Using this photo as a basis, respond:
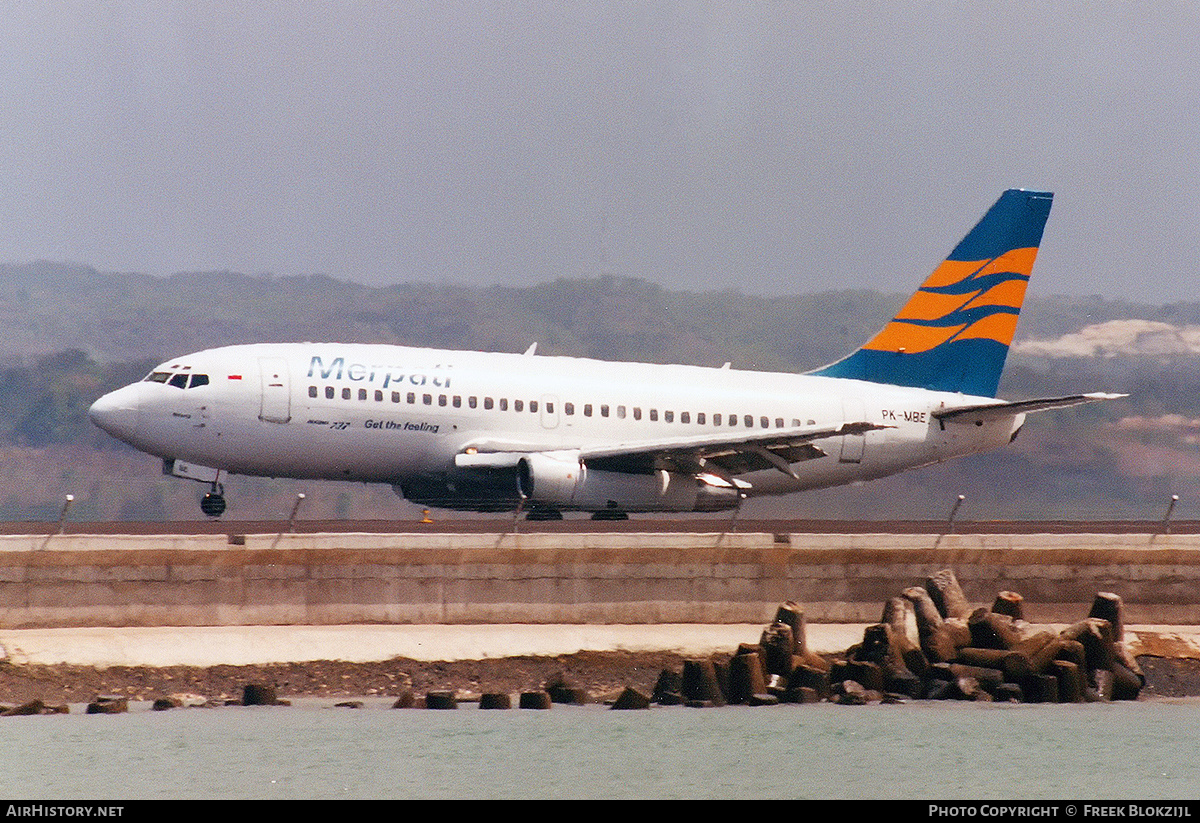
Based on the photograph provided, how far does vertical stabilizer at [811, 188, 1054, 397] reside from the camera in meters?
55.7

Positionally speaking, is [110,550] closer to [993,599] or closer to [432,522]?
[432,522]

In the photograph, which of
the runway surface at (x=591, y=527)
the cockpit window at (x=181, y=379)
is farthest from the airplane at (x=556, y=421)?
the runway surface at (x=591, y=527)

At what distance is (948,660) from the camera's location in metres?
40.1

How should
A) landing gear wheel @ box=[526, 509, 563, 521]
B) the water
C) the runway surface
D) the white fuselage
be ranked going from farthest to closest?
landing gear wheel @ box=[526, 509, 563, 521] → the white fuselage → the runway surface → the water

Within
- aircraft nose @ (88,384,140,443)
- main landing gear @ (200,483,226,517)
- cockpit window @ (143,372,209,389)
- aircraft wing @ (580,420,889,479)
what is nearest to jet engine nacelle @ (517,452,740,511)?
aircraft wing @ (580,420,889,479)

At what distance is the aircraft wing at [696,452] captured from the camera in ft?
156

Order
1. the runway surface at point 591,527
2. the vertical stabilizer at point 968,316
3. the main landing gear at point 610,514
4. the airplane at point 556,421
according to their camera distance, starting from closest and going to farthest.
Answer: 1. the runway surface at point 591,527
2. the airplane at point 556,421
3. the main landing gear at point 610,514
4. the vertical stabilizer at point 968,316

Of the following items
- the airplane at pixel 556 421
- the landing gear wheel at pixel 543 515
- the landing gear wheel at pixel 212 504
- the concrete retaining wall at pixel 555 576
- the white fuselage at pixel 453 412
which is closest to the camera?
the concrete retaining wall at pixel 555 576

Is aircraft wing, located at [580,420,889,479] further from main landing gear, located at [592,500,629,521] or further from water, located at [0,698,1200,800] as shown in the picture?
water, located at [0,698,1200,800]

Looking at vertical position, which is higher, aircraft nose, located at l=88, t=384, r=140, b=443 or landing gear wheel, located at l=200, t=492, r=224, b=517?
aircraft nose, located at l=88, t=384, r=140, b=443

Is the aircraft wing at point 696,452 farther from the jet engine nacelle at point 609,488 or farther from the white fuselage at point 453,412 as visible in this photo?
the white fuselage at point 453,412

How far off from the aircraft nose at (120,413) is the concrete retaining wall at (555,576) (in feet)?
27.5

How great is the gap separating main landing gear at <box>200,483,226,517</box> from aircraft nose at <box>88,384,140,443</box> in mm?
2193
